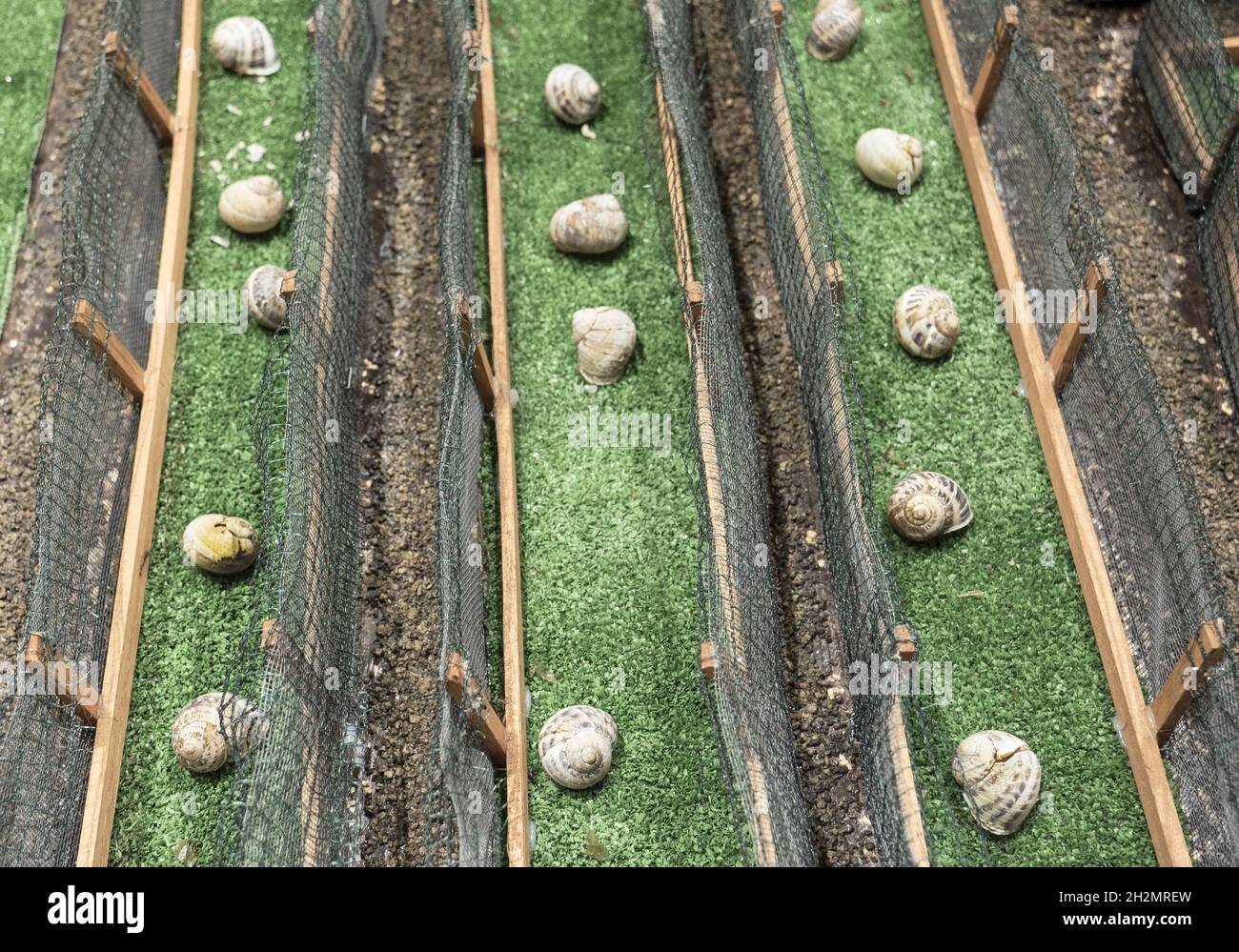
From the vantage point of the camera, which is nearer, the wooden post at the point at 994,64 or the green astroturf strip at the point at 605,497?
the green astroturf strip at the point at 605,497

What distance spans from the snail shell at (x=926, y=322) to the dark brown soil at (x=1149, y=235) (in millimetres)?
1218

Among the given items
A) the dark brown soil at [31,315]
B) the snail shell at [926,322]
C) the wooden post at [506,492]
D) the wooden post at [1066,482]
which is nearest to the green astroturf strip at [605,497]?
the wooden post at [506,492]

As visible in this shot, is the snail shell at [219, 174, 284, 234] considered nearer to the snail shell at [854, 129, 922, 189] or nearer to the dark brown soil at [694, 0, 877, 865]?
the dark brown soil at [694, 0, 877, 865]

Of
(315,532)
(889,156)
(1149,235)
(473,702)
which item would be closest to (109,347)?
(315,532)

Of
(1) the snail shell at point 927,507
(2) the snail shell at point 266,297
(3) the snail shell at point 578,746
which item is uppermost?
(2) the snail shell at point 266,297

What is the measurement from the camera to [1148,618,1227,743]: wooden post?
604 centimetres

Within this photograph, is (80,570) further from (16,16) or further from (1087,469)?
(1087,469)

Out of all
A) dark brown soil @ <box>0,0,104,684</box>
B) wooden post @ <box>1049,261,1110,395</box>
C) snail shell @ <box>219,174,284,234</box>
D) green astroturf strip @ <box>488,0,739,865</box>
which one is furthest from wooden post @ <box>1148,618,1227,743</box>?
dark brown soil @ <box>0,0,104,684</box>

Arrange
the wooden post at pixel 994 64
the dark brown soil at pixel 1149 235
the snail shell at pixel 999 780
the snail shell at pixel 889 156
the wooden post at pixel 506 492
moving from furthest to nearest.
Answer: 1. the snail shell at pixel 889 156
2. the wooden post at pixel 994 64
3. the dark brown soil at pixel 1149 235
4. the wooden post at pixel 506 492
5. the snail shell at pixel 999 780

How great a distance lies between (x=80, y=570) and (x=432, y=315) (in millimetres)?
2350

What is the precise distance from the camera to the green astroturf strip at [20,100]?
846cm

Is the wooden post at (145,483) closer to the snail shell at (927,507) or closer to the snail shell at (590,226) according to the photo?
the snail shell at (590,226)

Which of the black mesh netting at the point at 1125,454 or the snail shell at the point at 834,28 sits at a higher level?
the snail shell at the point at 834,28

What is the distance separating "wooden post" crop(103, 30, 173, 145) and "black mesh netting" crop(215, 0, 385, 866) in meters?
0.97
